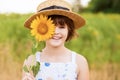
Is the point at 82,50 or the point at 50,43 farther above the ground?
the point at 50,43

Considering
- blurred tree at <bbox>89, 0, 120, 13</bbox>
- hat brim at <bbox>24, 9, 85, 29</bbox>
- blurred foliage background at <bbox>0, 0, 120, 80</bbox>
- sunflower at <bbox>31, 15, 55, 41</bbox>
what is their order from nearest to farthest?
sunflower at <bbox>31, 15, 55, 41</bbox> → hat brim at <bbox>24, 9, 85, 29</bbox> → blurred foliage background at <bbox>0, 0, 120, 80</bbox> → blurred tree at <bbox>89, 0, 120, 13</bbox>

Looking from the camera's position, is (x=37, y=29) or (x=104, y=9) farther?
(x=104, y=9)

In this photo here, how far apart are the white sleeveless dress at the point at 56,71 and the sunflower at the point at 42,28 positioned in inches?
14.5

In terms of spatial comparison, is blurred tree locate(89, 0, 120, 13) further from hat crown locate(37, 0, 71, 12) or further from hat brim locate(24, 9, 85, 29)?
hat crown locate(37, 0, 71, 12)

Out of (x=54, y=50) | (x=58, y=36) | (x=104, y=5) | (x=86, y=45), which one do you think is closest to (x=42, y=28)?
(x=58, y=36)

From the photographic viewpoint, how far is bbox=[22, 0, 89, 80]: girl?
138 inches

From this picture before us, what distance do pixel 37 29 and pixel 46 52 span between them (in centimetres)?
39

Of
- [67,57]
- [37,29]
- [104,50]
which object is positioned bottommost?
[104,50]

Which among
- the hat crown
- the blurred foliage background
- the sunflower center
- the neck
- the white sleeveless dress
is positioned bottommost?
the blurred foliage background

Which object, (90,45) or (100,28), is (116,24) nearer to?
(100,28)

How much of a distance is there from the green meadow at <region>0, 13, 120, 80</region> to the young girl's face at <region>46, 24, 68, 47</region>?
3.10 meters

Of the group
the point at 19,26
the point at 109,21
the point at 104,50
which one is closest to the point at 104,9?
the point at 109,21

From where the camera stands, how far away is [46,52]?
361 centimetres

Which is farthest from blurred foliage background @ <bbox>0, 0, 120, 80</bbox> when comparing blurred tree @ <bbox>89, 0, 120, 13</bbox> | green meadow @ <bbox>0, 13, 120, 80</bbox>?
blurred tree @ <bbox>89, 0, 120, 13</bbox>
